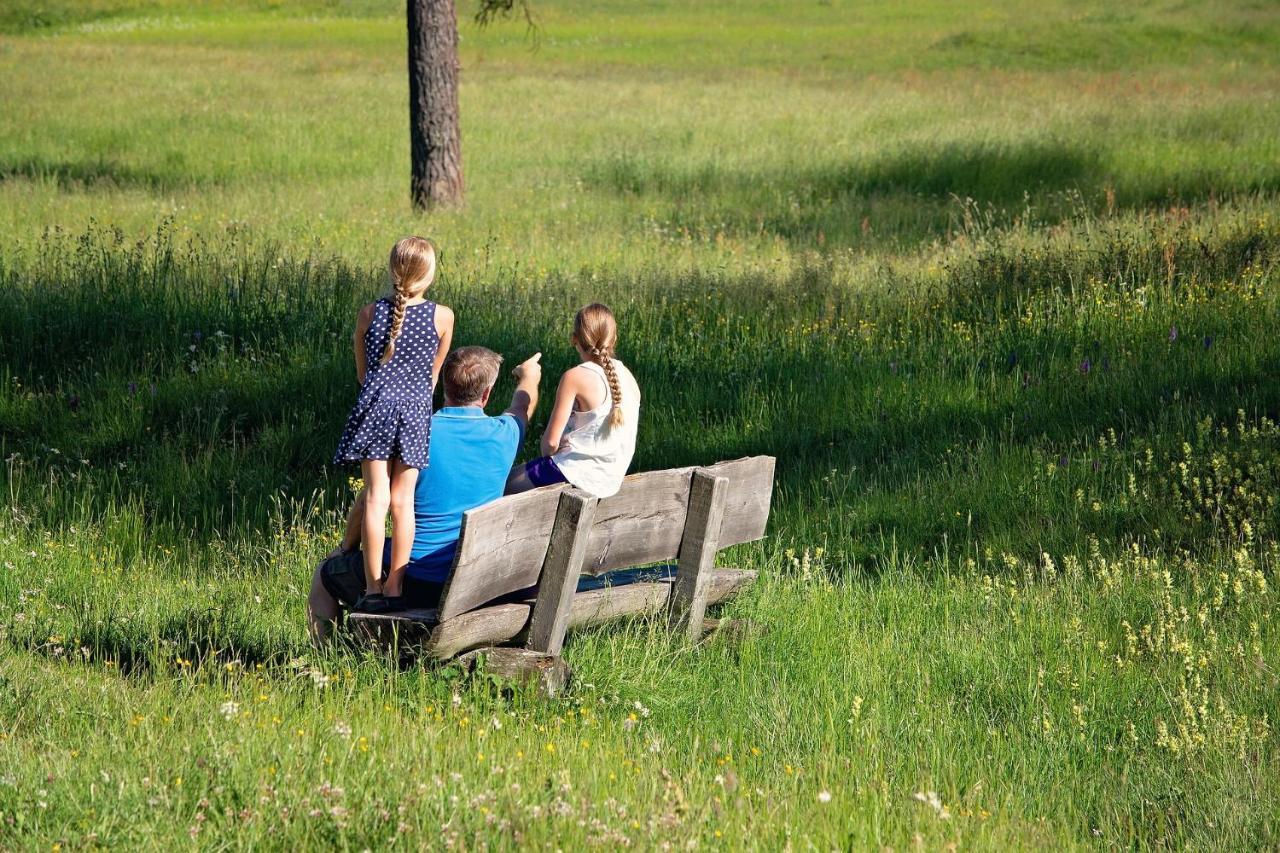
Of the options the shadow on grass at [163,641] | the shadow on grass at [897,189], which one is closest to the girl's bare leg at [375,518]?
the shadow on grass at [163,641]

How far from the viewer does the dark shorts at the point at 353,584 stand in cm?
412

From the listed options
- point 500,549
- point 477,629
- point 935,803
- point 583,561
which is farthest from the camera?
point 583,561

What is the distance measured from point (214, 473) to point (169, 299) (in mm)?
2554

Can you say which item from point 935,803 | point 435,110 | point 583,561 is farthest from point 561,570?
point 435,110

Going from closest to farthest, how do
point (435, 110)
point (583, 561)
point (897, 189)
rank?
1. point (583, 561)
2. point (435, 110)
3. point (897, 189)

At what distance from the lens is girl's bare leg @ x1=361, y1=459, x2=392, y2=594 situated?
163 inches

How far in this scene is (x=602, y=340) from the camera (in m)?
4.52

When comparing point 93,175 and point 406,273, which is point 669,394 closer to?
point 406,273

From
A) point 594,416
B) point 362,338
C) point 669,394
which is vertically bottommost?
point 669,394

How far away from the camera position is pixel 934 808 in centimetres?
321

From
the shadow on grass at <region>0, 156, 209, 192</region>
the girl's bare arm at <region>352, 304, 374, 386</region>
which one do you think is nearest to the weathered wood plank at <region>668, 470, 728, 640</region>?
the girl's bare arm at <region>352, 304, 374, 386</region>

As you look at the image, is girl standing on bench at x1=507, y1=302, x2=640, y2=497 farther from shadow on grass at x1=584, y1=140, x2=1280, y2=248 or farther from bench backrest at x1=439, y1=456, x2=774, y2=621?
shadow on grass at x1=584, y1=140, x2=1280, y2=248

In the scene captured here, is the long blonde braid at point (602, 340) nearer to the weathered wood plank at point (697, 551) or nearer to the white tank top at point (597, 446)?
the white tank top at point (597, 446)

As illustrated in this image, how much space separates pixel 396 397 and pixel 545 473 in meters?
0.69
